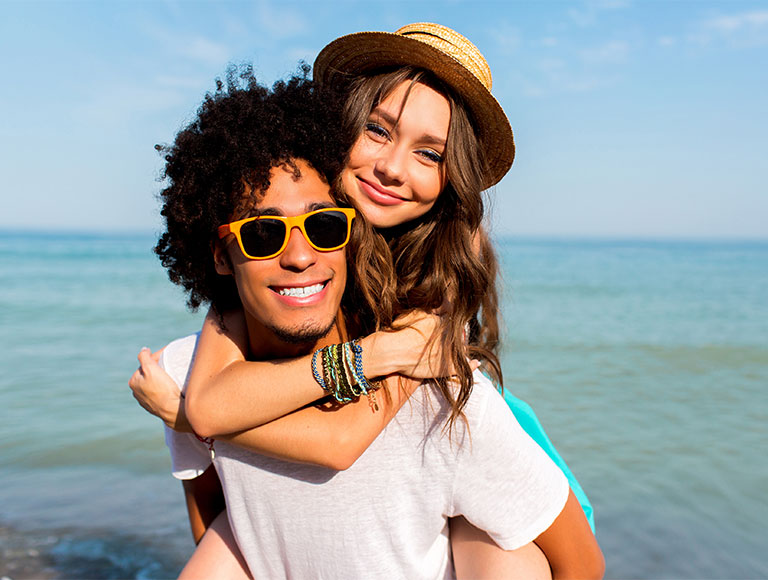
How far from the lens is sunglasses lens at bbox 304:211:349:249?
2.53m

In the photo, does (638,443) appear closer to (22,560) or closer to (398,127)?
(398,127)

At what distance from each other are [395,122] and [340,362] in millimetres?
1304

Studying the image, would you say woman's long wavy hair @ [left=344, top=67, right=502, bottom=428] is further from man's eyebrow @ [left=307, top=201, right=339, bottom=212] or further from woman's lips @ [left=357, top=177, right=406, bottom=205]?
man's eyebrow @ [left=307, top=201, right=339, bottom=212]

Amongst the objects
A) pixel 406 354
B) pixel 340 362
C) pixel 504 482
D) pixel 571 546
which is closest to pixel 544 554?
pixel 571 546

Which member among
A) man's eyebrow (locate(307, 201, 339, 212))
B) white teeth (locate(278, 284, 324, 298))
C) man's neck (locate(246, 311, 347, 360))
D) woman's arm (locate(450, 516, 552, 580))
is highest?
man's eyebrow (locate(307, 201, 339, 212))

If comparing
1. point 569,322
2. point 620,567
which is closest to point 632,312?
point 569,322

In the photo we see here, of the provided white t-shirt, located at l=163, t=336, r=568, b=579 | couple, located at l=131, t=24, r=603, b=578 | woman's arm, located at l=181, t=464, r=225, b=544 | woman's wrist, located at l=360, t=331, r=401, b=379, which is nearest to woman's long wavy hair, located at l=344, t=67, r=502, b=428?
couple, located at l=131, t=24, r=603, b=578

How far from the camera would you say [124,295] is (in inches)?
853

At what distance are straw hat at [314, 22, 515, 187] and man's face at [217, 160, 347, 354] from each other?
938 mm

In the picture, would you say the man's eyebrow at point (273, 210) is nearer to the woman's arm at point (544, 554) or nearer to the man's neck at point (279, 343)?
the man's neck at point (279, 343)

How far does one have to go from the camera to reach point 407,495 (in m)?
2.41

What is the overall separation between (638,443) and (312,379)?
6.24 metres

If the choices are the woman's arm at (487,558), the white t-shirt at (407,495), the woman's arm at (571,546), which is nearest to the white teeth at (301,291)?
the white t-shirt at (407,495)

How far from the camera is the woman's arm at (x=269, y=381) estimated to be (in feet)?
7.90
